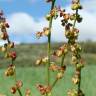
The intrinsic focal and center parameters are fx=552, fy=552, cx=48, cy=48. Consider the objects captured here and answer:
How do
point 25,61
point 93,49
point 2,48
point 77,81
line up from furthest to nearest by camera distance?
point 93,49
point 25,61
point 2,48
point 77,81

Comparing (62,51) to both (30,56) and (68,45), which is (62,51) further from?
(30,56)

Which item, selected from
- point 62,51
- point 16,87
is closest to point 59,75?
point 62,51

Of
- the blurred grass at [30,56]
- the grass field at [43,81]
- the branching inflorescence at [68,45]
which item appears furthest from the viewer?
the blurred grass at [30,56]

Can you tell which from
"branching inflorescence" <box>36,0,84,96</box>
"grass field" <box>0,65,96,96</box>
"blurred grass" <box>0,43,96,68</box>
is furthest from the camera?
"blurred grass" <box>0,43,96,68</box>

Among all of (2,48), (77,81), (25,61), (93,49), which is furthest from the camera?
(93,49)

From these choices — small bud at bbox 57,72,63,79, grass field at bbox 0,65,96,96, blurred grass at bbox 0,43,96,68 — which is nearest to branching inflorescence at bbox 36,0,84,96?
small bud at bbox 57,72,63,79

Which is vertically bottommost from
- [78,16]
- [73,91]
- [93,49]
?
[93,49]

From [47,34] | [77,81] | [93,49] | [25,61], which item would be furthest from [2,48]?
[93,49]

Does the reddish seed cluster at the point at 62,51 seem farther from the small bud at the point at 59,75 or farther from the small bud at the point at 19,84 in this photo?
the small bud at the point at 19,84

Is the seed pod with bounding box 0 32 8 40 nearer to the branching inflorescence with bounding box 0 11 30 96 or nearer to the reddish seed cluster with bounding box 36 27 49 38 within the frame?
the branching inflorescence with bounding box 0 11 30 96

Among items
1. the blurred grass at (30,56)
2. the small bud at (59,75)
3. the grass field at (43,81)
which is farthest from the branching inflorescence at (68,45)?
the blurred grass at (30,56)

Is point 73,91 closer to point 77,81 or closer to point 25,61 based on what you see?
point 77,81

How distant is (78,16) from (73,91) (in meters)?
0.30

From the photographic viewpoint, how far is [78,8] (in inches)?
85.2
